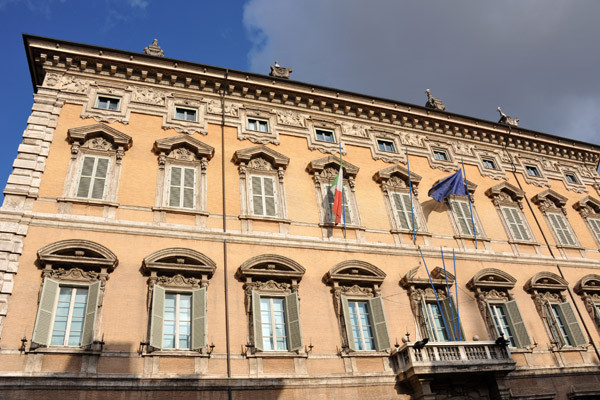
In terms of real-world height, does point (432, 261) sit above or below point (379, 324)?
above

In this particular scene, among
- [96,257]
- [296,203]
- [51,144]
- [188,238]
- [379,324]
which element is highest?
[51,144]

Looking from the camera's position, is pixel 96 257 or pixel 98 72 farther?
pixel 98 72

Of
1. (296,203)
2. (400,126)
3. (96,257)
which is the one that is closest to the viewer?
(96,257)

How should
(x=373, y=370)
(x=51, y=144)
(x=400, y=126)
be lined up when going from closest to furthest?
(x=373, y=370)
(x=51, y=144)
(x=400, y=126)

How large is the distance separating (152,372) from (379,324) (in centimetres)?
660

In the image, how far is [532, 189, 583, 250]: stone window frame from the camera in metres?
20.0

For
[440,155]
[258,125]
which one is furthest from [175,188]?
[440,155]

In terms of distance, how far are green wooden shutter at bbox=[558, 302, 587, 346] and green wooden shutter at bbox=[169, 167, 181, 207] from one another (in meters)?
14.2

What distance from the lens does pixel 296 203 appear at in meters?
16.1

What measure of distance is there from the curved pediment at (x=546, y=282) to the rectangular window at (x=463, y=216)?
104 inches

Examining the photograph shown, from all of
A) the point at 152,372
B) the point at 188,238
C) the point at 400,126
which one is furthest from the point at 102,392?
the point at 400,126

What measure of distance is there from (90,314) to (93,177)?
4.58 metres

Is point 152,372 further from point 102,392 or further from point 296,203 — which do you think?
point 296,203

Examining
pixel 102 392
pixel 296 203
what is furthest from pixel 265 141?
pixel 102 392
